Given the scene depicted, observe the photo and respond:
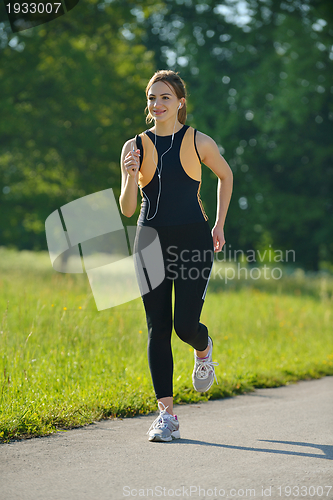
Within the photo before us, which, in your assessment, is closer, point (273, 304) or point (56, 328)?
point (56, 328)

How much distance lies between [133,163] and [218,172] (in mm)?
701

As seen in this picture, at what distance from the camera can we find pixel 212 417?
429cm

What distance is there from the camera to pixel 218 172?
3973mm

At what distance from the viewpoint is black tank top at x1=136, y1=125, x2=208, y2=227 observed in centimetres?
372

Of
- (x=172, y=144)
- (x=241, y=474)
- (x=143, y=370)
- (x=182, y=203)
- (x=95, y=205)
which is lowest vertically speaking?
(x=95, y=205)

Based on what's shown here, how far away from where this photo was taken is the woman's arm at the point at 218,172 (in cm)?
381

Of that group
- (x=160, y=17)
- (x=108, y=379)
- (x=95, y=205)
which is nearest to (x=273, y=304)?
(x=108, y=379)

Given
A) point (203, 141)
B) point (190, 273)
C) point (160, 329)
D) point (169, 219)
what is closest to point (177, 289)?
point (190, 273)

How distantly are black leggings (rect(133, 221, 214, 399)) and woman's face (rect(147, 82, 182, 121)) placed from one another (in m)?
0.76

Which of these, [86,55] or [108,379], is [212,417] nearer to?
[108,379]

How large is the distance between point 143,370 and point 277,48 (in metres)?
25.9

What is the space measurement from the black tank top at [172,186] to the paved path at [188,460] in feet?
4.73

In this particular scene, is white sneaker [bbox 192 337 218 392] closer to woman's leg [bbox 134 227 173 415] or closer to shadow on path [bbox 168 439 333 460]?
woman's leg [bbox 134 227 173 415]

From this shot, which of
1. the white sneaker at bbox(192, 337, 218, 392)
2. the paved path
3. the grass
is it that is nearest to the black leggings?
the white sneaker at bbox(192, 337, 218, 392)
